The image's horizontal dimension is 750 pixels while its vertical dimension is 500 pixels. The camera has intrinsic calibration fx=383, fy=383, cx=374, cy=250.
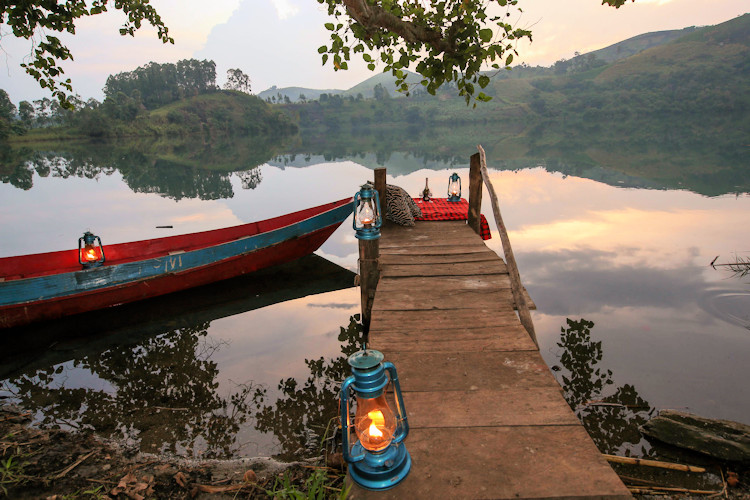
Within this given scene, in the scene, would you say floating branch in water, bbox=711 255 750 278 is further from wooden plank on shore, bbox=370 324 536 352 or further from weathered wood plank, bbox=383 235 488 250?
wooden plank on shore, bbox=370 324 536 352

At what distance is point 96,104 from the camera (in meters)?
93.9

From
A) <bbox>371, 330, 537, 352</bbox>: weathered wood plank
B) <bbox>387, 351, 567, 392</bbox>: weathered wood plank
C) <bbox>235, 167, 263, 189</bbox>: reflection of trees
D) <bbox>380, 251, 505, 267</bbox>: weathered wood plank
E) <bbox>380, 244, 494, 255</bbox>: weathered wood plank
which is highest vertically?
<bbox>235, 167, 263, 189</bbox>: reflection of trees

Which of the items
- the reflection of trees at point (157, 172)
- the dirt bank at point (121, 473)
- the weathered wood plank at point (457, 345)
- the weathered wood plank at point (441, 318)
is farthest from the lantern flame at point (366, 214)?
the reflection of trees at point (157, 172)

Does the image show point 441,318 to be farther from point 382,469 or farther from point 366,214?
point 382,469

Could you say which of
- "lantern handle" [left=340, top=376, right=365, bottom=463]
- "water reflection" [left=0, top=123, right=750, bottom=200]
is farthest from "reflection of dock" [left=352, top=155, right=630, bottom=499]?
"water reflection" [left=0, top=123, right=750, bottom=200]

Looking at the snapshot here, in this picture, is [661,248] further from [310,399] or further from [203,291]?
[203,291]

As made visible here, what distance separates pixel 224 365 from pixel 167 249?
175 inches

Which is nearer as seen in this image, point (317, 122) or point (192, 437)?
point (192, 437)

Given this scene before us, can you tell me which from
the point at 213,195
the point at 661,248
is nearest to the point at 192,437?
the point at 661,248

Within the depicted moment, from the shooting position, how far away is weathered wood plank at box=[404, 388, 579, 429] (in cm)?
271

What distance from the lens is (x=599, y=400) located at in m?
5.08

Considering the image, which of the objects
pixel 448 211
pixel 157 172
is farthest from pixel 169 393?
pixel 157 172

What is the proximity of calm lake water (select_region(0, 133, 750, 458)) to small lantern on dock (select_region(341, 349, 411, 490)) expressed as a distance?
250 centimetres

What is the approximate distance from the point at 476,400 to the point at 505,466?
0.65 meters
